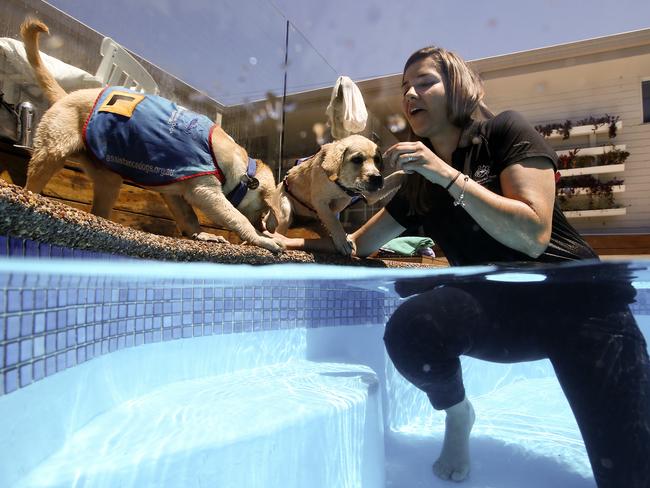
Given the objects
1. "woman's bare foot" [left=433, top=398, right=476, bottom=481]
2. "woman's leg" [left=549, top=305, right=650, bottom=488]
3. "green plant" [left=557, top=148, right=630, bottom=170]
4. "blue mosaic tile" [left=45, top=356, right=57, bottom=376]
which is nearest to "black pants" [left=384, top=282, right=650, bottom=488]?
"woman's leg" [left=549, top=305, right=650, bottom=488]

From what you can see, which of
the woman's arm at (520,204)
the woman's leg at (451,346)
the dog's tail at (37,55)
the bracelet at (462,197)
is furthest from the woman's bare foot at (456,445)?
the dog's tail at (37,55)

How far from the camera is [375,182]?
239cm

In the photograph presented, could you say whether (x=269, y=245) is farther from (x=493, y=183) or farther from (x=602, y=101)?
(x=602, y=101)

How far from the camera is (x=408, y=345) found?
1709 mm

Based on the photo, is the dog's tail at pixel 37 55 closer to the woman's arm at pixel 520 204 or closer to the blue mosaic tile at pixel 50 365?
the blue mosaic tile at pixel 50 365

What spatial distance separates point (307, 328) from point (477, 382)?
1.19 meters

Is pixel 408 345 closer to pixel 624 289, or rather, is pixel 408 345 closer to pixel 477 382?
pixel 477 382

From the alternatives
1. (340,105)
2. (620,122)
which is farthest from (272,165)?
(620,122)

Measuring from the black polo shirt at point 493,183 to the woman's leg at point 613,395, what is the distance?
348 millimetres

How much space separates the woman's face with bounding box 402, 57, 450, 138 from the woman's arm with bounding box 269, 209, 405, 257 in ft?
1.69

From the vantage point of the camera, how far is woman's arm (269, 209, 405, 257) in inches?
85.9

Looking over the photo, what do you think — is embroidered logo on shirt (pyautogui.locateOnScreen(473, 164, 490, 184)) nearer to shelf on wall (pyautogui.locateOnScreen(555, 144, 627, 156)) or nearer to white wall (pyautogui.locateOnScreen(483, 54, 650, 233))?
white wall (pyautogui.locateOnScreen(483, 54, 650, 233))

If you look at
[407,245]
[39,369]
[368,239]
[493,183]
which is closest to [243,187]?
[368,239]

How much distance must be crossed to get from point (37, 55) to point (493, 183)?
7.71 ft
